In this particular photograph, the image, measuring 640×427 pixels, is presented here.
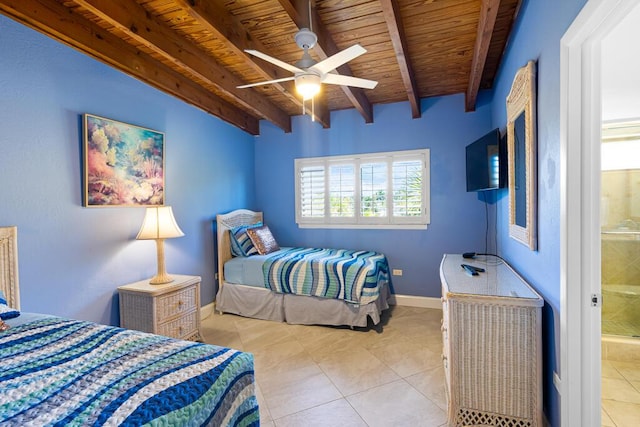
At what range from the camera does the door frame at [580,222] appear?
1.28m

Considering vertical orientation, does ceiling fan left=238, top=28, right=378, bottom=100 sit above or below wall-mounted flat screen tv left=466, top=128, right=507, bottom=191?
above

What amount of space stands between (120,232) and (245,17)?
213 centimetres

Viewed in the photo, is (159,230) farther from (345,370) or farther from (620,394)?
(620,394)

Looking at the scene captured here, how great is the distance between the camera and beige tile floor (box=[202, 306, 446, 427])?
1940mm

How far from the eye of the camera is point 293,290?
3.39m

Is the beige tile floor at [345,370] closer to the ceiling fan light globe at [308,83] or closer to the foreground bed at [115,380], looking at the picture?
the foreground bed at [115,380]

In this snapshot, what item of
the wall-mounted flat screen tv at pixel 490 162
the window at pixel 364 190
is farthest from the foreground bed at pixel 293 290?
the wall-mounted flat screen tv at pixel 490 162

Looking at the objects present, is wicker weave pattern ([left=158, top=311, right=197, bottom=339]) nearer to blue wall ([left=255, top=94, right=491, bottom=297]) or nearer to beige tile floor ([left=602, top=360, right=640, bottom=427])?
blue wall ([left=255, top=94, right=491, bottom=297])

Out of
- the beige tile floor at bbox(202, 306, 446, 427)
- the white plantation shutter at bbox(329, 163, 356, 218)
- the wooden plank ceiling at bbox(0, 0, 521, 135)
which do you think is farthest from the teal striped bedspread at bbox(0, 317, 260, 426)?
the white plantation shutter at bbox(329, 163, 356, 218)

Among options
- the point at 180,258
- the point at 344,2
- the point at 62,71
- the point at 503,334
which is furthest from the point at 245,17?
the point at 503,334

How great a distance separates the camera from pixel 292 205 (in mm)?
4543

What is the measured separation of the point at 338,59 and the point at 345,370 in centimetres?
232

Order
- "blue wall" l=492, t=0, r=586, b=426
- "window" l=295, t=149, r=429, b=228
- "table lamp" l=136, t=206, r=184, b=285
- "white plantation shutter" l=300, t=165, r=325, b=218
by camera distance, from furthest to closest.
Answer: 1. "white plantation shutter" l=300, t=165, r=325, b=218
2. "window" l=295, t=149, r=429, b=228
3. "table lamp" l=136, t=206, r=184, b=285
4. "blue wall" l=492, t=0, r=586, b=426

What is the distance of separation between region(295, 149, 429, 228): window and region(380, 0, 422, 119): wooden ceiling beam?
2.82 ft
